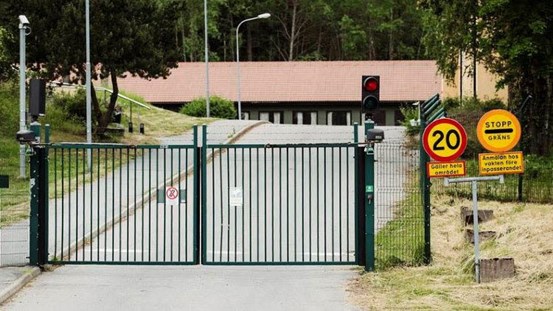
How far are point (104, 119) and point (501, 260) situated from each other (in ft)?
80.3

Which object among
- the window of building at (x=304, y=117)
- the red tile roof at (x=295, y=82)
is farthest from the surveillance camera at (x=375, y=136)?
the window of building at (x=304, y=117)

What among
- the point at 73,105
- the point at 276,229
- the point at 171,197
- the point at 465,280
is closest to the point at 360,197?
the point at 465,280

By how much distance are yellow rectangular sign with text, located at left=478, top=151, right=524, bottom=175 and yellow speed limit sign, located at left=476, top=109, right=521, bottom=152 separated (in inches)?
4.1

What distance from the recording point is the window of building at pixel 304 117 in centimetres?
6706

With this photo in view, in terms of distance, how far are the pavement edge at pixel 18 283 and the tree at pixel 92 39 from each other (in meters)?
18.5

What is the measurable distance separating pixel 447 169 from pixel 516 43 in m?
15.5

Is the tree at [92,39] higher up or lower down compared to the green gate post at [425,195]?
higher up

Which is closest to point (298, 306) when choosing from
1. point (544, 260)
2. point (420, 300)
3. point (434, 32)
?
point (420, 300)

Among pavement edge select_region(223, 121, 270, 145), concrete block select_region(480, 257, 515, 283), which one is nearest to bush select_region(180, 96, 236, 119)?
pavement edge select_region(223, 121, 270, 145)

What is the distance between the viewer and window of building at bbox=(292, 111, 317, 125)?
6706cm

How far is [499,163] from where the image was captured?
13.2 m

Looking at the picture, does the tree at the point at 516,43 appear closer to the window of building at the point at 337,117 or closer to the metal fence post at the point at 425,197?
the metal fence post at the point at 425,197

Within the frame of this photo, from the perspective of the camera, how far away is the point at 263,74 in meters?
67.9

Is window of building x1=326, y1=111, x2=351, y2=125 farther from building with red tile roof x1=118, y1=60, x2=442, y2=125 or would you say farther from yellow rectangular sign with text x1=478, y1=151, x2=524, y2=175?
yellow rectangular sign with text x1=478, y1=151, x2=524, y2=175
